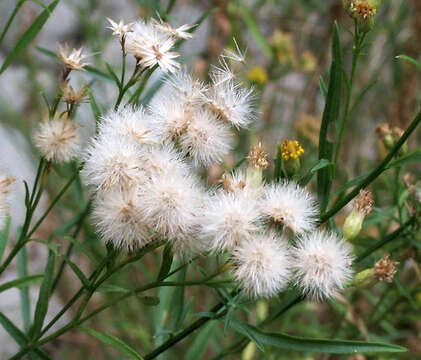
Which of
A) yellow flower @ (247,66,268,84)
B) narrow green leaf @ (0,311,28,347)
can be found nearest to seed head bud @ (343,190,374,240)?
narrow green leaf @ (0,311,28,347)

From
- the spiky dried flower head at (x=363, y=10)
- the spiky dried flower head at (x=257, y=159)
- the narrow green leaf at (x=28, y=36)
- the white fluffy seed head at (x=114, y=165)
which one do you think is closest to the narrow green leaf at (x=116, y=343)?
the white fluffy seed head at (x=114, y=165)

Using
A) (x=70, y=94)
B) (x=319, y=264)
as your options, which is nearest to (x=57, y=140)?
(x=70, y=94)

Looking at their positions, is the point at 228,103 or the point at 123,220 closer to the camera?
the point at 123,220

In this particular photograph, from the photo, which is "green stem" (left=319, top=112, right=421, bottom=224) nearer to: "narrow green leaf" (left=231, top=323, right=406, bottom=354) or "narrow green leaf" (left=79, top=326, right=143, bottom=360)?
"narrow green leaf" (left=231, top=323, right=406, bottom=354)

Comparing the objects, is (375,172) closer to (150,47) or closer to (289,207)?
(289,207)

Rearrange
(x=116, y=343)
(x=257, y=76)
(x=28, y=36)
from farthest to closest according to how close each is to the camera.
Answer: (x=257, y=76), (x=28, y=36), (x=116, y=343)

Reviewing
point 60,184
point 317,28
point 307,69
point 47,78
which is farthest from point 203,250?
point 317,28
